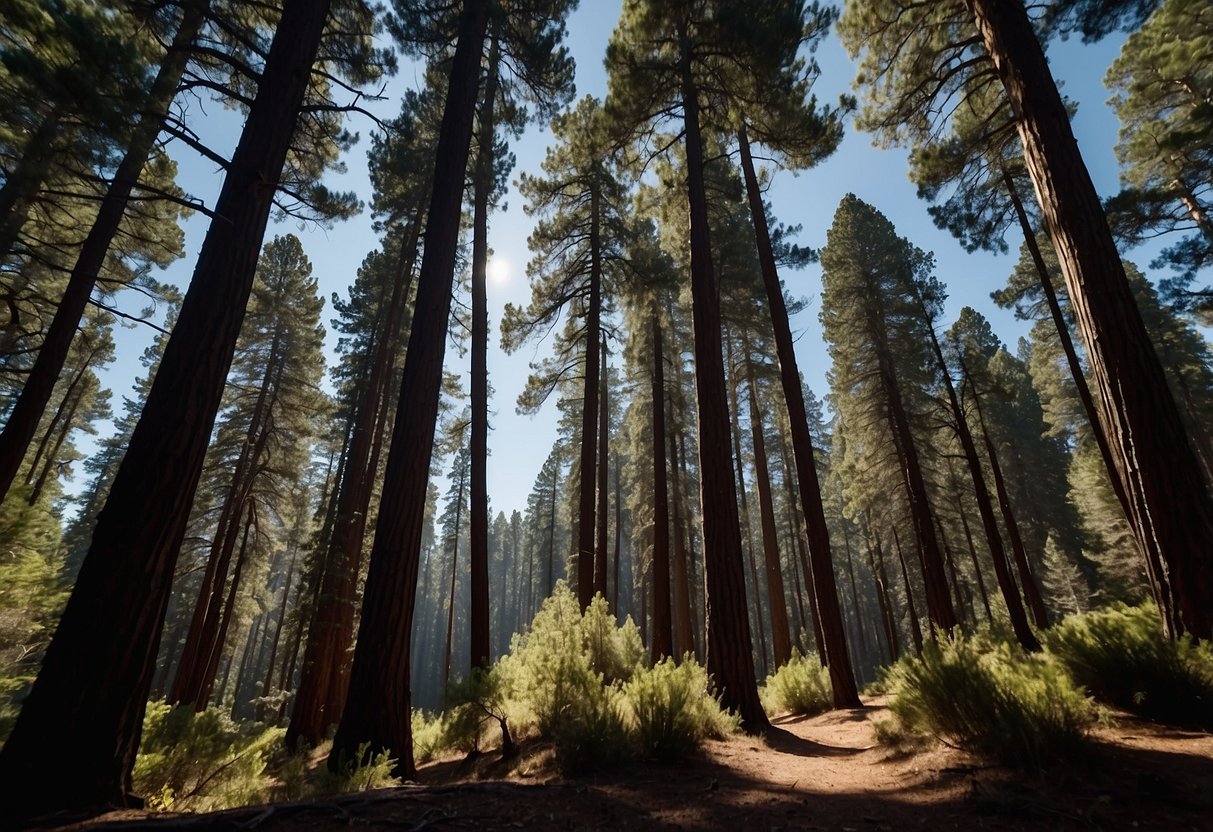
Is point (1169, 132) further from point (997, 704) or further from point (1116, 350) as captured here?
point (997, 704)

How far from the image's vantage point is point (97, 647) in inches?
123

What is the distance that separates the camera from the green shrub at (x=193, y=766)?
371cm

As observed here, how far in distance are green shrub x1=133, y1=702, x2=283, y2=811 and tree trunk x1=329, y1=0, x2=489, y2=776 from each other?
805 millimetres

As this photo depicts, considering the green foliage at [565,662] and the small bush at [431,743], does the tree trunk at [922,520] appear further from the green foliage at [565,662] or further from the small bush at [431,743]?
the small bush at [431,743]

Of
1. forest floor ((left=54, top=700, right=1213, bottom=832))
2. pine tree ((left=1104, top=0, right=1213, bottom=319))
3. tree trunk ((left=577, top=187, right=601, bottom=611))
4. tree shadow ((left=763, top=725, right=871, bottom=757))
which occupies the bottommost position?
tree shadow ((left=763, top=725, right=871, bottom=757))

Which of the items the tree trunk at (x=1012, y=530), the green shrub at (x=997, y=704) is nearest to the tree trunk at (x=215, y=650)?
the green shrub at (x=997, y=704)

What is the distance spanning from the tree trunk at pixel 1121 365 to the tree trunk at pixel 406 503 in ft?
21.6

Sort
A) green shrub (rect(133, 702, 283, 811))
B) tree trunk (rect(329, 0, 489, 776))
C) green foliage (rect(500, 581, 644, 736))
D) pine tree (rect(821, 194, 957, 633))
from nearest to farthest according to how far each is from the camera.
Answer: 1. green shrub (rect(133, 702, 283, 811))
2. tree trunk (rect(329, 0, 489, 776))
3. green foliage (rect(500, 581, 644, 736))
4. pine tree (rect(821, 194, 957, 633))

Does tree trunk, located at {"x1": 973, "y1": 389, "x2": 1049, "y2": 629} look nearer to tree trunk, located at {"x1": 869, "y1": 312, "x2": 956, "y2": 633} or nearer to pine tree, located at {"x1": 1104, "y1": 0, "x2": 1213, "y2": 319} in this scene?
tree trunk, located at {"x1": 869, "y1": 312, "x2": 956, "y2": 633}

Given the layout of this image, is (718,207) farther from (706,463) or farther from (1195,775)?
(1195,775)

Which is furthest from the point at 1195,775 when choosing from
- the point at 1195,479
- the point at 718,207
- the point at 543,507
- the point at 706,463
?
the point at 543,507

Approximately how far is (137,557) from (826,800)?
16.2 feet

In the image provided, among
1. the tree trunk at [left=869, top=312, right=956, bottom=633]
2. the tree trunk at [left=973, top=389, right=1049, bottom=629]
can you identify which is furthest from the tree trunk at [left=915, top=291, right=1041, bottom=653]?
the tree trunk at [left=869, top=312, right=956, bottom=633]

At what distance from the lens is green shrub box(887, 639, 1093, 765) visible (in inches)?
117
